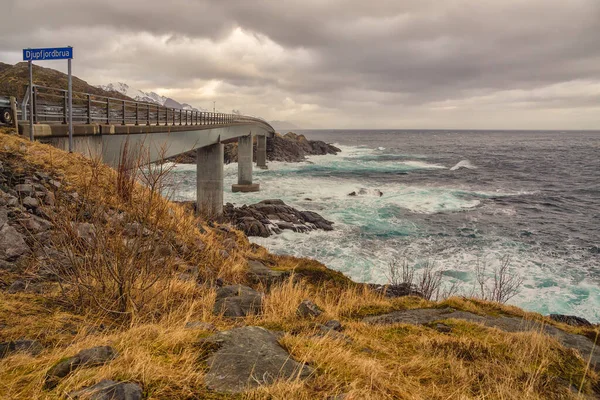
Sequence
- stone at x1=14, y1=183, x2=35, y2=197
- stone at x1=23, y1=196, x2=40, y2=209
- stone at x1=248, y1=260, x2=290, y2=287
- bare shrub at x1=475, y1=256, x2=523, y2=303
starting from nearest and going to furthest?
stone at x1=23, y1=196, x2=40, y2=209 → stone at x1=14, y1=183, x2=35, y2=197 → stone at x1=248, y1=260, x2=290, y2=287 → bare shrub at x1=475, y1=256, x2=523, y2=303

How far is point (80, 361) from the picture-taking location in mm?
3320

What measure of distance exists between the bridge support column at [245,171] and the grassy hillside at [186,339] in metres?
33.0

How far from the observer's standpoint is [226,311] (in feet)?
19.4

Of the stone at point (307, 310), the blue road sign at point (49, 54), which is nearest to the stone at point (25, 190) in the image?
the blue road sign at point (49, 54)

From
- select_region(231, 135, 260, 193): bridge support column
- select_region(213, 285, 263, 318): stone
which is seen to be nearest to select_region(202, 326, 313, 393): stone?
select_region(213, 285, 263, 318): stone

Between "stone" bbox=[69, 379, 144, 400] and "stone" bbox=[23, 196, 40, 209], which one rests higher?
"stone" bbox=[23, 196, 40, 209]

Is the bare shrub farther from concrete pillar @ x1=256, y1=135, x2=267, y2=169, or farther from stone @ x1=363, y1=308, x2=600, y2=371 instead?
concrete pillar @ x1=256, y1=135, x2=267, y2=169

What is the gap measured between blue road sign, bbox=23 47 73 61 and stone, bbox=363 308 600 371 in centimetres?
A: 937

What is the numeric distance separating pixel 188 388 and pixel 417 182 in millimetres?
47274

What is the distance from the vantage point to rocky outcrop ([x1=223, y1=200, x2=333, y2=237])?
2377 cm

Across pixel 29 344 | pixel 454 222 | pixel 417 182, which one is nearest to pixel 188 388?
pixel 29 344

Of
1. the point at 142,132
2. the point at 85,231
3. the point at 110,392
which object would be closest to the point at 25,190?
the point at 85,231

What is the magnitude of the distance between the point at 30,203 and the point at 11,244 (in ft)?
5.08

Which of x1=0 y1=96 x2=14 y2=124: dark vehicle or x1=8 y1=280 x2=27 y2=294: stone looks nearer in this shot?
x1=8 y1=280 x2=27 y2=294: stone
